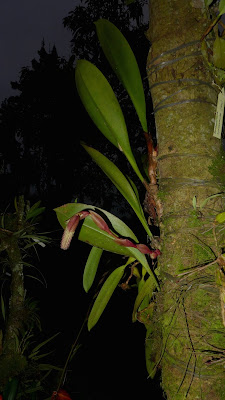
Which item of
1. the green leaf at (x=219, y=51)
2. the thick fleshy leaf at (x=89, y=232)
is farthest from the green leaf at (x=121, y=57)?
the thick fleshy leaf at (x=89, y=232)

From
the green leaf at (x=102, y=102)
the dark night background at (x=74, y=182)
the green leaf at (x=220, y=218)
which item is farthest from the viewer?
the dark night background at (x=74, y=182)

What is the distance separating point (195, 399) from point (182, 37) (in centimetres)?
58

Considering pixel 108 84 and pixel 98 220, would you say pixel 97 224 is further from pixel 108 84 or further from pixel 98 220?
pixel 108 84

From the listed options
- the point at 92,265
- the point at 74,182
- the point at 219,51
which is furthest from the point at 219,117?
the point at 74,182

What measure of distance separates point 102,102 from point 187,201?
241 millimetres

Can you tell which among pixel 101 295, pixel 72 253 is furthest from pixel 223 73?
pixel 72 253

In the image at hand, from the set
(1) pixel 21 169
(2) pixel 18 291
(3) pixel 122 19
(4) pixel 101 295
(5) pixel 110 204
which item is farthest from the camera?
(1) pixel 21 169

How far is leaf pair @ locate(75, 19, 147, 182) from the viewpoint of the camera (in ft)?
1.93

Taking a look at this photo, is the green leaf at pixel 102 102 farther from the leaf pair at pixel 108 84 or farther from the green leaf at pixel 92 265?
the green leaf at pixel 92 265

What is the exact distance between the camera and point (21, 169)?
8.18 metres

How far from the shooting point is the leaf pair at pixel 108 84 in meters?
0.59

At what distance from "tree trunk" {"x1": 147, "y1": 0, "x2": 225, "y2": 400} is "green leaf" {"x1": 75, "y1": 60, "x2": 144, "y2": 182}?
70mm

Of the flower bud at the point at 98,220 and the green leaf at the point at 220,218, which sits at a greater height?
the flower bud at the point at 98,220

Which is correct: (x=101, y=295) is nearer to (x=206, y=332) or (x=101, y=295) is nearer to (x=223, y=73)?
(x=206, y=332)
